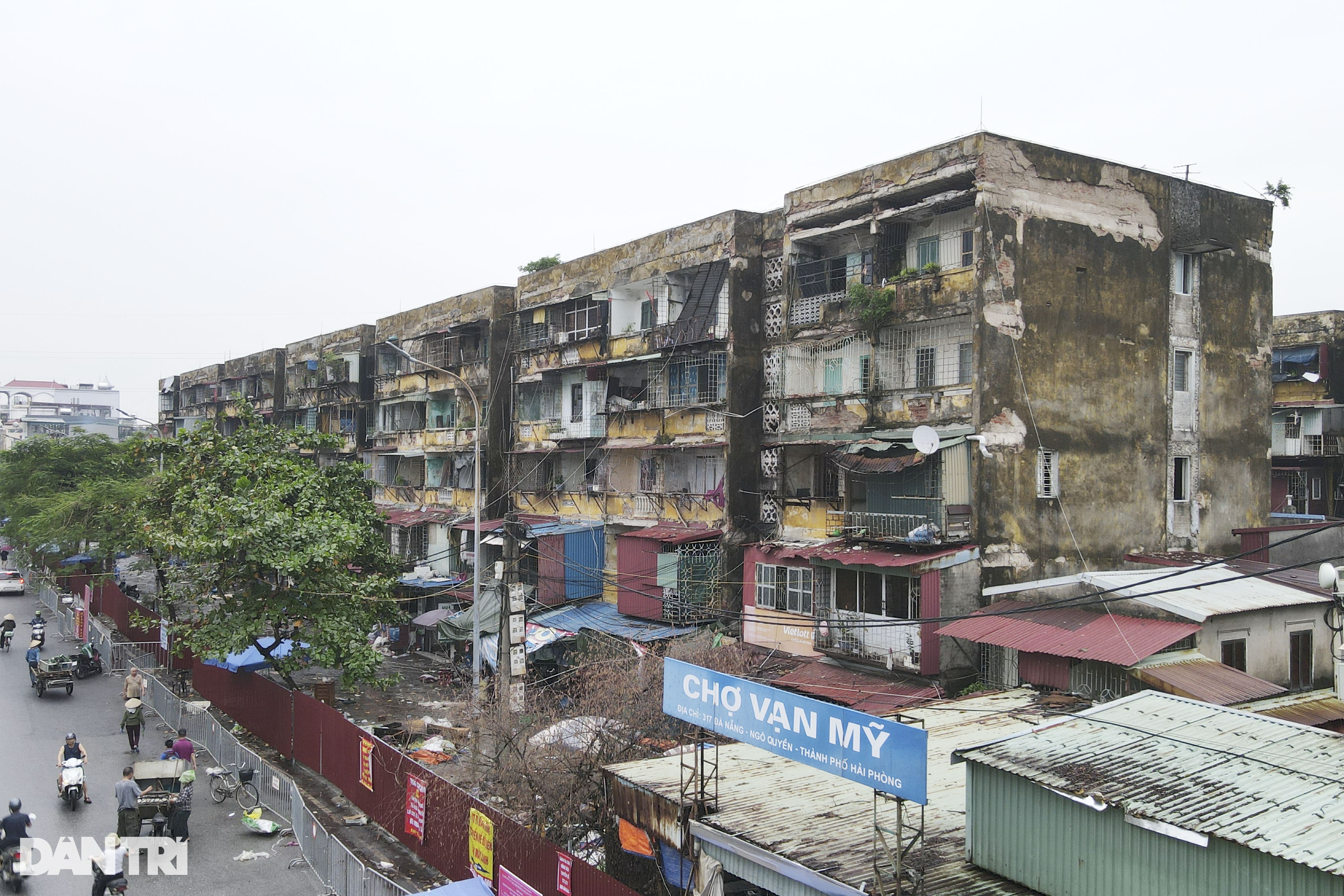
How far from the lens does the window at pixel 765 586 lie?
2705cm

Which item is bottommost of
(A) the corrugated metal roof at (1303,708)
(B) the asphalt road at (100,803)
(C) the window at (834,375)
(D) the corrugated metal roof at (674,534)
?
(B) the asphalt road at (100,803)

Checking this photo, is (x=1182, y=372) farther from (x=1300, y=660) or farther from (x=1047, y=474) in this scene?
(x=1300, y=660)

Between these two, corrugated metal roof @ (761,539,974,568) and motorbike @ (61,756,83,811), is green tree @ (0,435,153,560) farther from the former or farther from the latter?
corrugated metal roof @ (761,539,974,568)

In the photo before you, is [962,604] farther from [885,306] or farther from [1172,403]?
[1172,403]

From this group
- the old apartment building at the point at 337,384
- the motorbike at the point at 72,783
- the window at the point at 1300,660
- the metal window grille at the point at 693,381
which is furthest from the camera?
the old apartment building at the point at 337,384

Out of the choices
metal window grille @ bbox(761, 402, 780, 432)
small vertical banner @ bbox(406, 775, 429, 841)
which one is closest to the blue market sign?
small vertical banner @ bbox(406, 775, 429, 841)

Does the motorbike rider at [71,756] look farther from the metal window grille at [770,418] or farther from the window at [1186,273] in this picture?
the window at [1186,273]

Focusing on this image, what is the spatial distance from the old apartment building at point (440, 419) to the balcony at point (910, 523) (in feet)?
57.8

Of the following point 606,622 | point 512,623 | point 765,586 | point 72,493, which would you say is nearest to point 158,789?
point 512,623

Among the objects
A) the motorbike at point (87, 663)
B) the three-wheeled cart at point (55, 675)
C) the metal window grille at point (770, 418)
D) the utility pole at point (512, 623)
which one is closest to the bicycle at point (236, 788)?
the utility pole at point (512, 623)

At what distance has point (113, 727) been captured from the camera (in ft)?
82.3

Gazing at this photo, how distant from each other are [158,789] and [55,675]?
13.7m

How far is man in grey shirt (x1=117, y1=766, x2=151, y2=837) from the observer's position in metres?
17.0

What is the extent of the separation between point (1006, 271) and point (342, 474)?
18.7m
